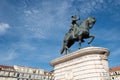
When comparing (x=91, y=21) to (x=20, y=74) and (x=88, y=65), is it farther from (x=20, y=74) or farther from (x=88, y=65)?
(x=20, y=74)

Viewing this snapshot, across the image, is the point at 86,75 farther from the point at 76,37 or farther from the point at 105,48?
→ the point at 76,37

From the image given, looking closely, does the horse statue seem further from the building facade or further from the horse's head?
the building facade

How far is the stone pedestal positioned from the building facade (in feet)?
108

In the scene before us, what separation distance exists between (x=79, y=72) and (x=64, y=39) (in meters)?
5.50

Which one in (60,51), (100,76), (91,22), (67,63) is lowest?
(100,76)

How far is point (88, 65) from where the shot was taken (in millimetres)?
16875

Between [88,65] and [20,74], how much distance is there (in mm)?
47253

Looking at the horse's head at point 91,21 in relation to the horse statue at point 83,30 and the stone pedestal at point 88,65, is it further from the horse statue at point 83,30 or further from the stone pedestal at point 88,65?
the stone pedestal at point 88,65

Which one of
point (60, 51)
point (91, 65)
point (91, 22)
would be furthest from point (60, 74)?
point (91, 22)

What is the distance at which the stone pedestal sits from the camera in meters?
16.4

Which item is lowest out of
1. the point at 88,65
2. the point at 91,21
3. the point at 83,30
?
the point at 88,65

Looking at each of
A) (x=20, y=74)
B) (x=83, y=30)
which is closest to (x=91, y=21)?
(x=83, y=30)

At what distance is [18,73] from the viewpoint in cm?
6016

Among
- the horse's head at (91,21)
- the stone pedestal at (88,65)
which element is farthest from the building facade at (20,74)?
the horse's head at (91,21)
